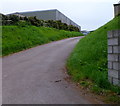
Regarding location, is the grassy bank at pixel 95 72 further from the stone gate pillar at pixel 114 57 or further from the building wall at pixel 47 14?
the building wall at pixel 47 14

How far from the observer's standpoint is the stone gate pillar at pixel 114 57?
240 inches

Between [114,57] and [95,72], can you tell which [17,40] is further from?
[114,57]

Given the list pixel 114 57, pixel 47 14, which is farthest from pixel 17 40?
pixel 47 14

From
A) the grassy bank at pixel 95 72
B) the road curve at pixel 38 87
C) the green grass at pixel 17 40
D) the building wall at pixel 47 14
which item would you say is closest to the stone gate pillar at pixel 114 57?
the grassy bank at pixel 95 72

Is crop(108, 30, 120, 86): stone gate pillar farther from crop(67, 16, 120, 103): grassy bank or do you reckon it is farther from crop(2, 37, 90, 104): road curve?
crop(2, 37, 90, 104): road curve

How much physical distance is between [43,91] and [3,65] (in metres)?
4.82

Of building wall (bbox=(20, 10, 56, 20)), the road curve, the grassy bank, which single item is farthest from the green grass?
building wall (bbox=(20, 10, 56, 20))

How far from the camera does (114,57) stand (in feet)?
20.6

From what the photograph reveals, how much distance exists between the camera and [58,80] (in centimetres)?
720

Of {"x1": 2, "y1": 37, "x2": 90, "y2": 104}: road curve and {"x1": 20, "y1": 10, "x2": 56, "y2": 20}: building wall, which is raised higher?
{"x1": 20, "y1": 10, "x2": 56, "y2": 20}: building wall

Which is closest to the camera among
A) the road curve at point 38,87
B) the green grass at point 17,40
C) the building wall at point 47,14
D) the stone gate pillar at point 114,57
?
the road curve at point 38,87

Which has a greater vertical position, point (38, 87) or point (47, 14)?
point (47, 14)

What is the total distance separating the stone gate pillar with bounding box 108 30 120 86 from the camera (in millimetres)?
6102

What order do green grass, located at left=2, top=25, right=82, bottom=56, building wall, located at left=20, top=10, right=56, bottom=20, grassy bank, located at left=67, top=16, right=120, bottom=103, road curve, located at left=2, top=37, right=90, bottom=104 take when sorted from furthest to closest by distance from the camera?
building wall, located at left=20, top=10, right=56, bottom=20 → green grass, located at left=2, top=25, right=82, bottom=56 → grassy bank, located at left=67, top=16, right=120, bottom=103 → road curve, located at left=2, top=37, right=90, bottom=104
